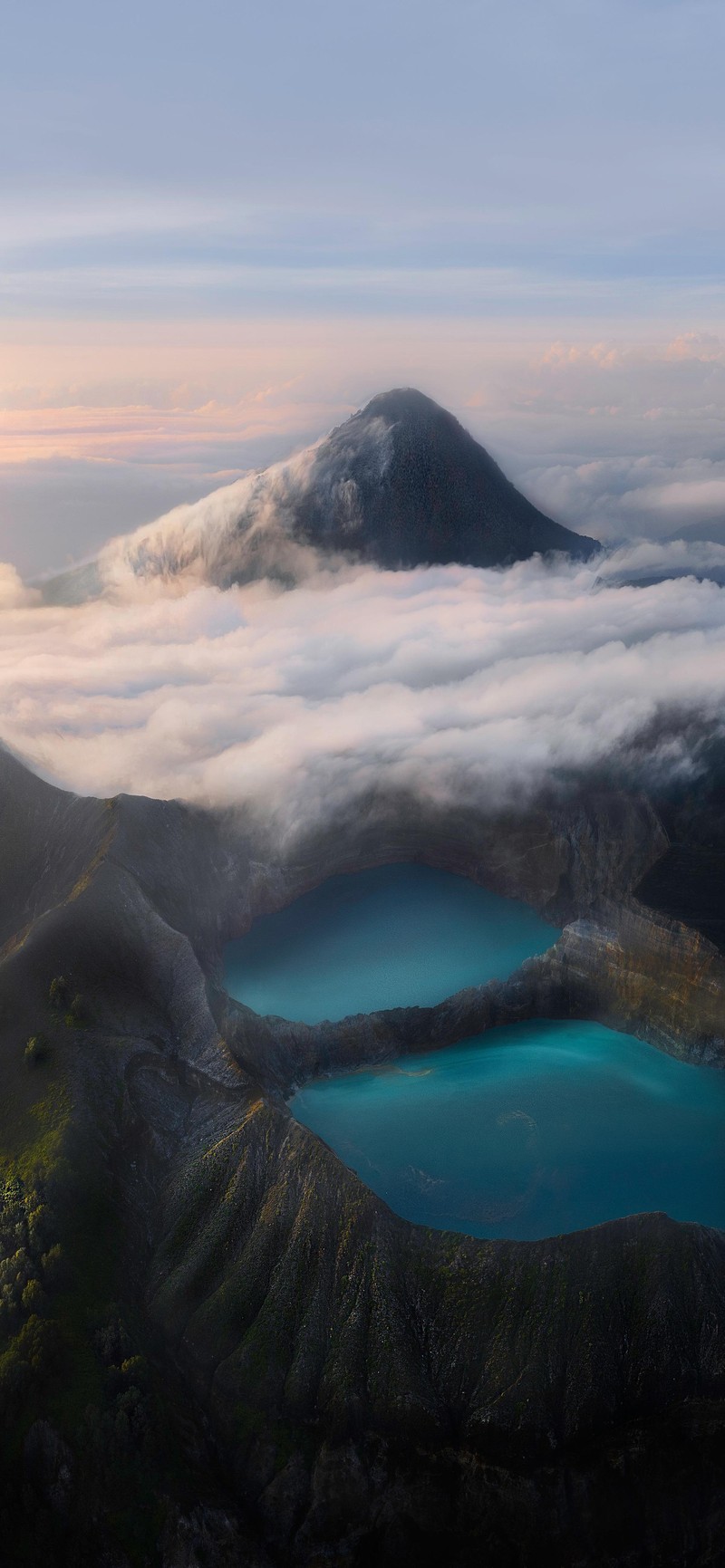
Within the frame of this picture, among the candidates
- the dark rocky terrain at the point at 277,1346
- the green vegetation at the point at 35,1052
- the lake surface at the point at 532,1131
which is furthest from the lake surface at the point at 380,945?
the green vegetation at the point at 35,1052

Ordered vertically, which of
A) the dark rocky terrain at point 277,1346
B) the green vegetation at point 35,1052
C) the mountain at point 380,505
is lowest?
the dark rocky terrain at point 277,1346

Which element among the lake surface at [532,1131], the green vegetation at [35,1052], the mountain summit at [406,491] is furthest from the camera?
the mountain summit at [406,491]

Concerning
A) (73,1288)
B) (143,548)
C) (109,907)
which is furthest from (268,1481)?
(143,548)

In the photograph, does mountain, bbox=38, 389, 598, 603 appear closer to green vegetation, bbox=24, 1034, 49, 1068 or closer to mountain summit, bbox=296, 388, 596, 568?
mountain summit, bbox=296, 388, 596, 568

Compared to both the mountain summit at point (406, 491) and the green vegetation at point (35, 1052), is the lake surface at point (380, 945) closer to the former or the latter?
the green vegetation at point (35, 1052)

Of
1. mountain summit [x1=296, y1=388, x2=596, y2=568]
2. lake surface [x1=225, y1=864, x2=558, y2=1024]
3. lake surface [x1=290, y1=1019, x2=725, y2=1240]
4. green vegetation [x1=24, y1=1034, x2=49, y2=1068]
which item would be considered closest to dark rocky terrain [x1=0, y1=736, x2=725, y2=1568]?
green vegetation [x1=24, y1=1034, x2=49, y2=1068]

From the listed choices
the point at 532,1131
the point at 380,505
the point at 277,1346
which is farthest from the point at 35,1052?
the point at 380,505
